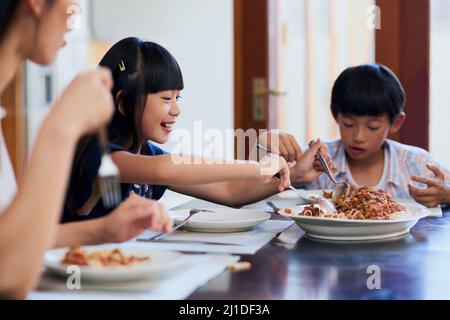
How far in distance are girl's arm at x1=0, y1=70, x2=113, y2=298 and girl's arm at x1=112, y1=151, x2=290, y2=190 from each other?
0.68m

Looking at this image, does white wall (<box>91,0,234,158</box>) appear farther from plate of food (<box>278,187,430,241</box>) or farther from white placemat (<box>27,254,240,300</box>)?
white placemat (<box>27,254,240,300</box>)

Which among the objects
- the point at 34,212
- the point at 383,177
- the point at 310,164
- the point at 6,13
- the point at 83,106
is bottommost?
the point at 383,177

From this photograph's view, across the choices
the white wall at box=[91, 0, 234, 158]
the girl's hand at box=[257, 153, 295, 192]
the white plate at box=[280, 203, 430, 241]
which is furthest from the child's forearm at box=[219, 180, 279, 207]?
the white wall at box=[91, 0, 234, 158]

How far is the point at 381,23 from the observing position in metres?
2.92

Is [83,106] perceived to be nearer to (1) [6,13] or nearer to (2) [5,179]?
(1) [6,13]

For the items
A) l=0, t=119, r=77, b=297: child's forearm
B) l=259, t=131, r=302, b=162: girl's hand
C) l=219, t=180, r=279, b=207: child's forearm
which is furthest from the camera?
l=259, t=131, r=302, b=162: girl's hand

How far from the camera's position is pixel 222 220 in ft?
4.75

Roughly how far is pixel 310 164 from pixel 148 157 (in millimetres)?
540

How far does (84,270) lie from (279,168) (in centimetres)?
70

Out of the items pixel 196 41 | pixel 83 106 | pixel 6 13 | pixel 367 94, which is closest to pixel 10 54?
pixel 6 13

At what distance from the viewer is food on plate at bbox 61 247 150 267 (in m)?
0.94

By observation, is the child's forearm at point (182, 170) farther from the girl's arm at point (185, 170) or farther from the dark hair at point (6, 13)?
the dark hair at point (6, 13)

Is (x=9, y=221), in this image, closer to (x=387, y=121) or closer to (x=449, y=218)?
(x=449, y=218)
